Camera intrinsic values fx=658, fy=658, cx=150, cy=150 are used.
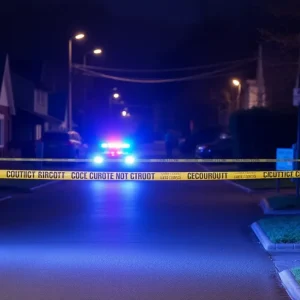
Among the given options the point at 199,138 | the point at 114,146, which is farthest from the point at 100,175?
the point at 199,138

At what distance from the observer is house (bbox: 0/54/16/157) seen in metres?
36.7

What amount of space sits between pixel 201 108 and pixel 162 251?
2275 inches

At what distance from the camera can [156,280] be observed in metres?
8.85

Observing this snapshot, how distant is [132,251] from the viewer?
431 inches

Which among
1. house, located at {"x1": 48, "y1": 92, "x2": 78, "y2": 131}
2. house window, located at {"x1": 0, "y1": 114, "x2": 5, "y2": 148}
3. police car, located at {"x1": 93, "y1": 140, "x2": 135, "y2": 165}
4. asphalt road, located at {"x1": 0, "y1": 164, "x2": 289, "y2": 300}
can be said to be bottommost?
asphalt road, located at {"x1": 0, "y1": 164, "x2": 289, "y2": 300}

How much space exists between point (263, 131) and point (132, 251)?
76.3ft

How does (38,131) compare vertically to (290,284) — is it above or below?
above

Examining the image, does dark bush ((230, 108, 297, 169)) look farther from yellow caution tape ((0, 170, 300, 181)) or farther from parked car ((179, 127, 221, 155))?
parked car ((179, 127, 221, 155))

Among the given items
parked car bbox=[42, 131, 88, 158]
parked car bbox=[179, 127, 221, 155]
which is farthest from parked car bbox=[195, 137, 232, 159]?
parked car bbox=[179, 127, 221, 155]

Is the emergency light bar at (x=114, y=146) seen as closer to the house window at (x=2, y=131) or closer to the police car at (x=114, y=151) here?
the police car at (x=114, y=151)

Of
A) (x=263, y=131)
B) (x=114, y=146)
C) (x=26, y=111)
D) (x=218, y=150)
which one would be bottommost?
(x=218, y=150)

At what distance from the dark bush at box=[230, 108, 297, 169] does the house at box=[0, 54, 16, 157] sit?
42.9 feet

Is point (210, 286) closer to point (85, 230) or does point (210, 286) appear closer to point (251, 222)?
point (85, 230)

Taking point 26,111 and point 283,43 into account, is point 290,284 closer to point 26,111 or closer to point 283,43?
point 283,43
